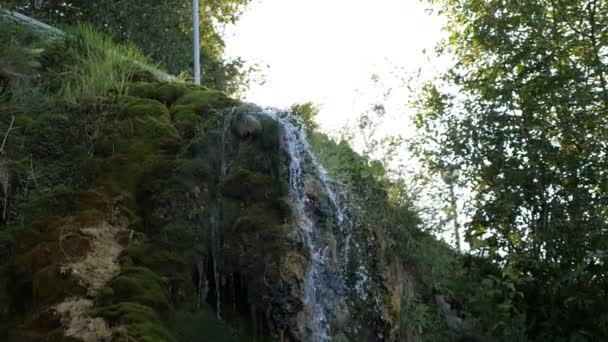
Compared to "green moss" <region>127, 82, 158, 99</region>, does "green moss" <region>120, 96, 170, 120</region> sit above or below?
below

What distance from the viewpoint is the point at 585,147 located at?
9.34m

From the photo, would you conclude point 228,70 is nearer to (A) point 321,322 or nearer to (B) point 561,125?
Result: (B) point 561,125

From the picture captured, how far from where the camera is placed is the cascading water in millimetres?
6816

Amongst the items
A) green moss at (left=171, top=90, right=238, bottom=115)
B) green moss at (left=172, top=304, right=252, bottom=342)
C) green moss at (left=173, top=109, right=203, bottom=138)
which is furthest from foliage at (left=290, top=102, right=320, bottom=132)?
green moss at (left=172, top=304, right=252, bottom=342)

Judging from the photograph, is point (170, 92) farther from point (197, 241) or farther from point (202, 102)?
point (197, 241)

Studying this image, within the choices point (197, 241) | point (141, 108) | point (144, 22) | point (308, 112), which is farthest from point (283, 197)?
point (144, 22)

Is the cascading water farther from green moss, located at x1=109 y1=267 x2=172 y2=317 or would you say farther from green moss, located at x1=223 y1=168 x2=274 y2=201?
green moss, located at x1=109 y1=267 x2=172 y2=317

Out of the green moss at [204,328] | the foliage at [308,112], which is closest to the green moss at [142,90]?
the foliage at [308,112]

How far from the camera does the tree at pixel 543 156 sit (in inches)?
362

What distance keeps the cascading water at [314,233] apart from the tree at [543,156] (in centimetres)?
245

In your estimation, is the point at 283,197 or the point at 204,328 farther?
the point at 283,197

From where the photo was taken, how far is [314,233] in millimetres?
7445

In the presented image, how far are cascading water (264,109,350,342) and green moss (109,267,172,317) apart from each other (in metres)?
1.34

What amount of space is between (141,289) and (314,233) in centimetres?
212
